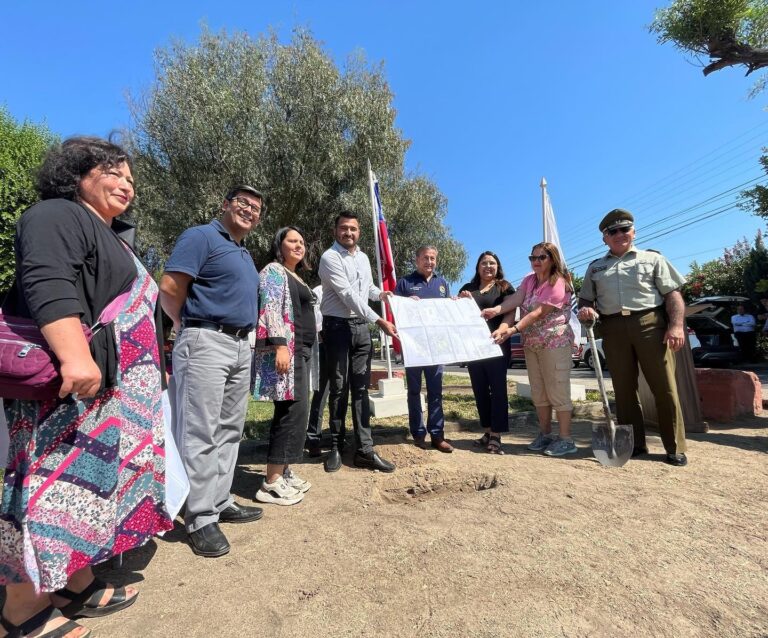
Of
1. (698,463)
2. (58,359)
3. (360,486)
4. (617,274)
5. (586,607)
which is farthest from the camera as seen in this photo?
(617,274)

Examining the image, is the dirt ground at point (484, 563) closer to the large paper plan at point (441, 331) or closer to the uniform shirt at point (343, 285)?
the large paper plan at point (441, 331)

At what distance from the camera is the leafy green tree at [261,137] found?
1293cm

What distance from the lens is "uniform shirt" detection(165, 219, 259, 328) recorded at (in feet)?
7.88

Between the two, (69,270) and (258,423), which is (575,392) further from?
(69,270)

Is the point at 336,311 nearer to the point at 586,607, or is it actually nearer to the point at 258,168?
the point at 586,607

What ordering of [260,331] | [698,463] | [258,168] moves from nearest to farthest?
[260,331], [698,463], [258,168]

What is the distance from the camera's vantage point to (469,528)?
244 cm

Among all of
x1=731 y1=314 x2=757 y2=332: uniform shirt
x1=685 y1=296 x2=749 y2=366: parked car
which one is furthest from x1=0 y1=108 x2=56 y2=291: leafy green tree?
x1=731 y1=314 x2=757 y2=332: uniform shirt

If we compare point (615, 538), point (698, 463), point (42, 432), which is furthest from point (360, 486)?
point (698, 463)

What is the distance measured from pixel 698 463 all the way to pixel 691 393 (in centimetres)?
150

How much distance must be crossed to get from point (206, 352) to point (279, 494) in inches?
47.5

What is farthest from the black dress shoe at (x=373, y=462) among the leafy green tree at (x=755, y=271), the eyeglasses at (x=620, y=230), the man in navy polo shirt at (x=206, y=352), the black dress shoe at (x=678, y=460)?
the leafy green tree at (x=755, y=271)

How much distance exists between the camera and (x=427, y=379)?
4.14 m

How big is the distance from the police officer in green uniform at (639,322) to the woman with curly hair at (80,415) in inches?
140
